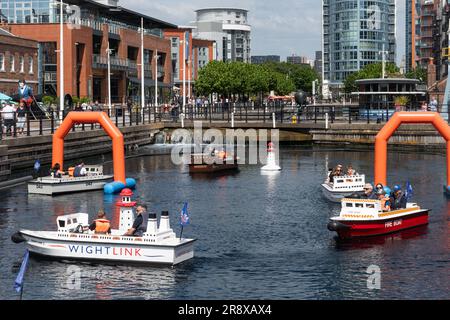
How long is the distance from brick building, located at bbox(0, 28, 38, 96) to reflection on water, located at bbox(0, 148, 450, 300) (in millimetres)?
43064

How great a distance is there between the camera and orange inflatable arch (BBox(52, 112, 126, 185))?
50.8 m

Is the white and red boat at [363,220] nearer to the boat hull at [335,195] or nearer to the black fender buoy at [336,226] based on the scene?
the black fender buoy at [336,226]

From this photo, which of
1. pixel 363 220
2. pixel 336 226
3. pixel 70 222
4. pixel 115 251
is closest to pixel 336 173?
pixel 363 220

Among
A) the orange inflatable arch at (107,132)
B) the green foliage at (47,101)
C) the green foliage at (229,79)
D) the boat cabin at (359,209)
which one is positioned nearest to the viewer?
the boat cabin at (359,209)

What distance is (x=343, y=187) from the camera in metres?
46.2

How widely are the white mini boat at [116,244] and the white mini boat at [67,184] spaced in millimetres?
16577

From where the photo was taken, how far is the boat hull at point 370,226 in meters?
35.2

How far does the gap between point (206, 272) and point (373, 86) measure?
69905 mm

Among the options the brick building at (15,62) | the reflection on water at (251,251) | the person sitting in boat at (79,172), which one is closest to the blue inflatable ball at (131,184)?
the reflection on water at (251,251)

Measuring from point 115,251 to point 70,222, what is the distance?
8.53 feet

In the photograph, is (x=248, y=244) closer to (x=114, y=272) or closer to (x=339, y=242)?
(x=339, y=242)

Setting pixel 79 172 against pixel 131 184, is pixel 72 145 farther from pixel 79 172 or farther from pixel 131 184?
pixel 79 172

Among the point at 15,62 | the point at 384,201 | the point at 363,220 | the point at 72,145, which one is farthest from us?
the point at 15,62

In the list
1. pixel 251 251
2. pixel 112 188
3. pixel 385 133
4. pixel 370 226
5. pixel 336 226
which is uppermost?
pixel 385 133
